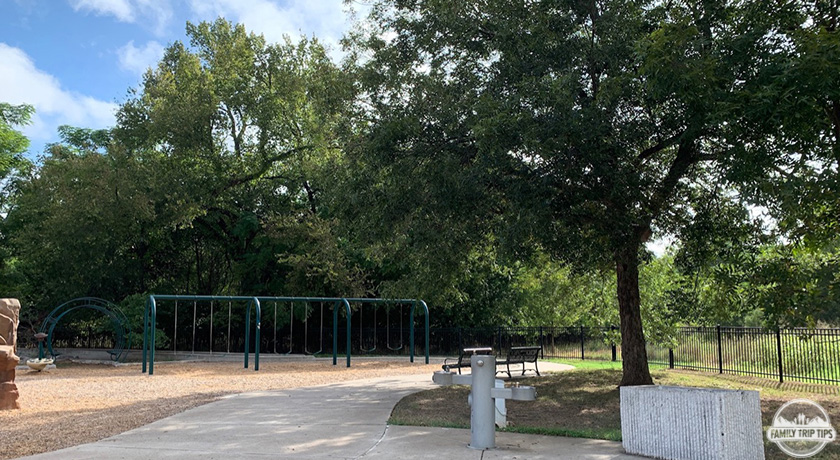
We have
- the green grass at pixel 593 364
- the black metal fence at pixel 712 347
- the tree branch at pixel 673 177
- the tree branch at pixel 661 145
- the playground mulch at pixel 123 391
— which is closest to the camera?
the playground mulch at pixel 123 391

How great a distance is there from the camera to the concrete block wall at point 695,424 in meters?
6.32

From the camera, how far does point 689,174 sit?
12.8 m

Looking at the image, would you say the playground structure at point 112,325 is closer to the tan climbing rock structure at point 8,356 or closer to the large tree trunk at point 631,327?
the tan climbing rock structure at point 8,356

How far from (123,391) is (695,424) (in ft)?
37.9

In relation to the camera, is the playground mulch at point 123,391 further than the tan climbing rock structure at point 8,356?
No

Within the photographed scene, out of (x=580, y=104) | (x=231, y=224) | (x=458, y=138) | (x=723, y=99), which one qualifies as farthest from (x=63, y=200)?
(x=723, y=99)

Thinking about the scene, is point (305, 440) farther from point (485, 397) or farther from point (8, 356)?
point (8, 356)

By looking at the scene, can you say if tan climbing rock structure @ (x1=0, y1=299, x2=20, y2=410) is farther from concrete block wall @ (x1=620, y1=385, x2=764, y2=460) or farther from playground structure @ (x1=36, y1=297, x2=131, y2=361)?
concrete block wall @ (x1=620, y1=385, x2=764, y2=460)

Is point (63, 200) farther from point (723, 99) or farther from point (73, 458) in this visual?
point (723, 99)

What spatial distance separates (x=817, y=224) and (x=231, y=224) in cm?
2572

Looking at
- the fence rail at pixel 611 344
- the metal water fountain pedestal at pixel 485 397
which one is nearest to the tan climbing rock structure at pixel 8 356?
the metal water fountain pedestal at pixel 485 397

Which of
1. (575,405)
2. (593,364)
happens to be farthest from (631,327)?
(593,364)

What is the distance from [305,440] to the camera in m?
7.81

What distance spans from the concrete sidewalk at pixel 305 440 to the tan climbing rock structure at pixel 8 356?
3124 mm
